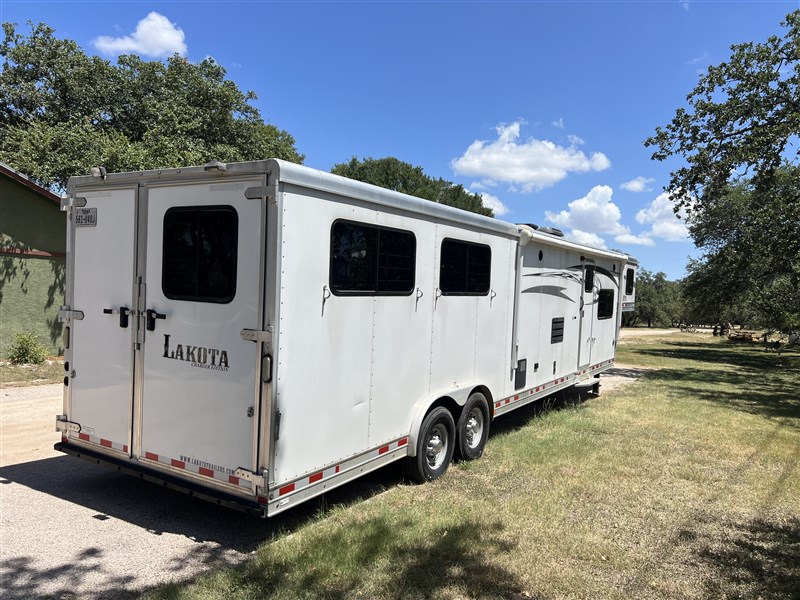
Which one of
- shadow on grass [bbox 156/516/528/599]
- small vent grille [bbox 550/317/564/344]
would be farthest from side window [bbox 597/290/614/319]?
shadow on grass [bbox 156/516/528/599]

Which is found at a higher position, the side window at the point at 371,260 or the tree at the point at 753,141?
the tree at the point at 753,141

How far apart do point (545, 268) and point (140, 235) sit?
5337mm

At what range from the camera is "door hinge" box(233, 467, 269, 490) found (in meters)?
3.67

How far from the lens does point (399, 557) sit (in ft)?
12.9

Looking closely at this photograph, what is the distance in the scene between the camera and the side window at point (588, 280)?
30.7ft

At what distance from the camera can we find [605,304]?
1050cm

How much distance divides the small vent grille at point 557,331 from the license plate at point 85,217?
603 centimetres

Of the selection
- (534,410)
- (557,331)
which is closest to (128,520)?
(557,331)

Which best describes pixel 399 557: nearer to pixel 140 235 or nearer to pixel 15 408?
pixel 140 235

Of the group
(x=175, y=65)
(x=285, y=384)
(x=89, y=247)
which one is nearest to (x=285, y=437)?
(x=285, y=384)

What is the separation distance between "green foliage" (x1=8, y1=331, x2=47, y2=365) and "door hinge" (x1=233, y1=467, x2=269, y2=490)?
1005cm

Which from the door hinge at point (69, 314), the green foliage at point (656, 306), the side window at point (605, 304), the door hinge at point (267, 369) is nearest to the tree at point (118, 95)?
the side window at point (605, 304)

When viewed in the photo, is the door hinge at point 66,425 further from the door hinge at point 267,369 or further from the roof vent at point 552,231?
the roof vent at point 552,231

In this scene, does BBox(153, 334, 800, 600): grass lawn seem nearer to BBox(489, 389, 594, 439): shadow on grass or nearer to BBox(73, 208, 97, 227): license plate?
BBox(489, 389, 594, 439): shadow on grass
